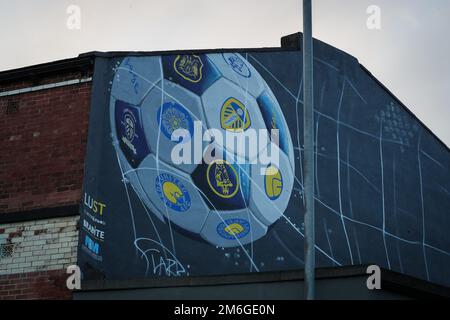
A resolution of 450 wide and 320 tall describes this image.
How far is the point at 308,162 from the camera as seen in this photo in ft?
40.7

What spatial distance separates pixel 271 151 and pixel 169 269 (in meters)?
4.27

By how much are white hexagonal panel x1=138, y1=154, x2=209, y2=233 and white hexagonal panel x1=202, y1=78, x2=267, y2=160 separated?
5.04 ft

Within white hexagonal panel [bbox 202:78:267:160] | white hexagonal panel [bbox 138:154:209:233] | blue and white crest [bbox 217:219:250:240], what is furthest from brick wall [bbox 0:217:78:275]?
white hexagonal panel [bbox 202:78:267:160]

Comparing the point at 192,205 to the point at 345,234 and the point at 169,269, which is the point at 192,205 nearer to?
the point at 169,269

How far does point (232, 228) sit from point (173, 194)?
168 centimetres

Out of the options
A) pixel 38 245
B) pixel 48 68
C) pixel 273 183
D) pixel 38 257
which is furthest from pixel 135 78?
pixel 38 257

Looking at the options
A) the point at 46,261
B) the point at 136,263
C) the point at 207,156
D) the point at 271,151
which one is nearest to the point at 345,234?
the point at 271,151

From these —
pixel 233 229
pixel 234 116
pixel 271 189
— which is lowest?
pixel 233 229

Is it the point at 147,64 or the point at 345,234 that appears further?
the point at 345,234

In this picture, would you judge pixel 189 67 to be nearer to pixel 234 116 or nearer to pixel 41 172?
pixel 234 116

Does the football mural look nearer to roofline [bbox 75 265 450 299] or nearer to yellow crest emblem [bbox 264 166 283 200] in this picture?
yellow crest emblem [bbox 264 166 283 200]

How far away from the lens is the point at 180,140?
63.6ft

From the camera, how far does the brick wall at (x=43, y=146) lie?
56.2 feet
